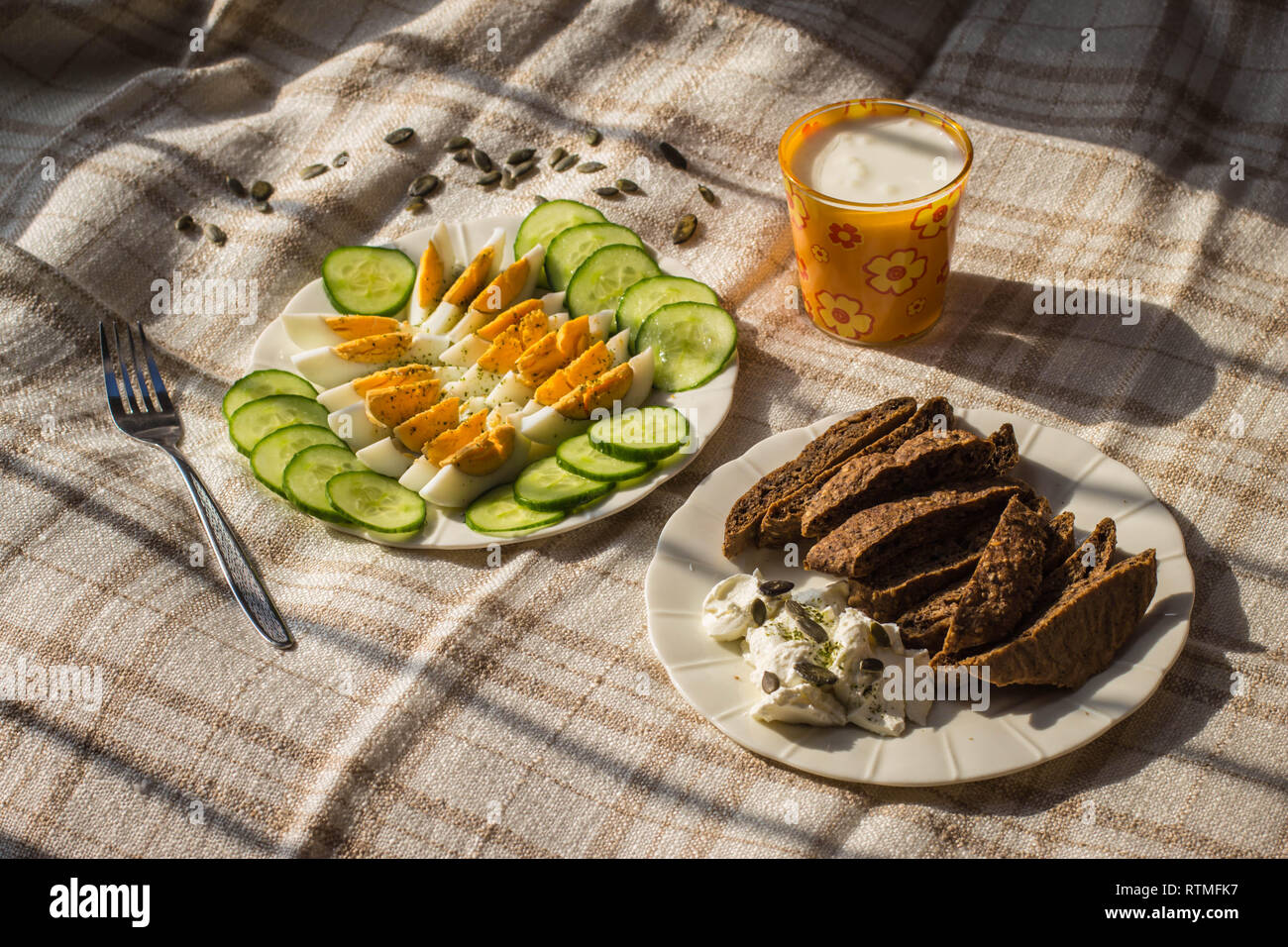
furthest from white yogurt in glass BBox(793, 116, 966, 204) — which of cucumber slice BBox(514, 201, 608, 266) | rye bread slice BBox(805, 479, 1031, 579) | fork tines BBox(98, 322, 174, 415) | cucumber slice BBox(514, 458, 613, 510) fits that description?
fork tines BBox(98, 322, 174, 415)

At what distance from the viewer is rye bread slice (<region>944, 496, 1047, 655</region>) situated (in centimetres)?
189

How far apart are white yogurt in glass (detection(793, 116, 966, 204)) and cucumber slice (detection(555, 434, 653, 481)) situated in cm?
81

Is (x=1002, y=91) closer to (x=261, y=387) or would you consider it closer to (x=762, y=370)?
(x=762, y=370)

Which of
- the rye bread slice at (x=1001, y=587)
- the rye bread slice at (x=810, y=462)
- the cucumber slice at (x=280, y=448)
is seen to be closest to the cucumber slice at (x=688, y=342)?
the rye bread slice at (x=810, y=462)

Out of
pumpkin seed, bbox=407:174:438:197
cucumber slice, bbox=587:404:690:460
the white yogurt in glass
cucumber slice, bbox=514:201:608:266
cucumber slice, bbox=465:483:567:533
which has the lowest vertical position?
cucumber slice, bbox=465:483:567:533

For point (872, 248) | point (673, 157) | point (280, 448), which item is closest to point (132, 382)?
point (280, 448)

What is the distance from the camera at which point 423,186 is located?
11.2ft

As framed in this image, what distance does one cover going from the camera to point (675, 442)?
2418mm

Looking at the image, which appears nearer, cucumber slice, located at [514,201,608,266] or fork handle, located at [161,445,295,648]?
fork handle, located at [161,445,295,648]

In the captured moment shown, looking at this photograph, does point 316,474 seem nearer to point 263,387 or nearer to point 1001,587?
point 263,387

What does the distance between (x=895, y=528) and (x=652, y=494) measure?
0.63 meters

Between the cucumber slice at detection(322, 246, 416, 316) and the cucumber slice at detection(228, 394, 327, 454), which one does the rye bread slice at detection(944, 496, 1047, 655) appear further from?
the cucumber slice at detection(322, 246, 416, 316)

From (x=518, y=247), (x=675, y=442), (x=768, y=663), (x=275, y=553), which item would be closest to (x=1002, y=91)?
(x=518, y=247)

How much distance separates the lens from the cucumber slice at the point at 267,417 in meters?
2.58
